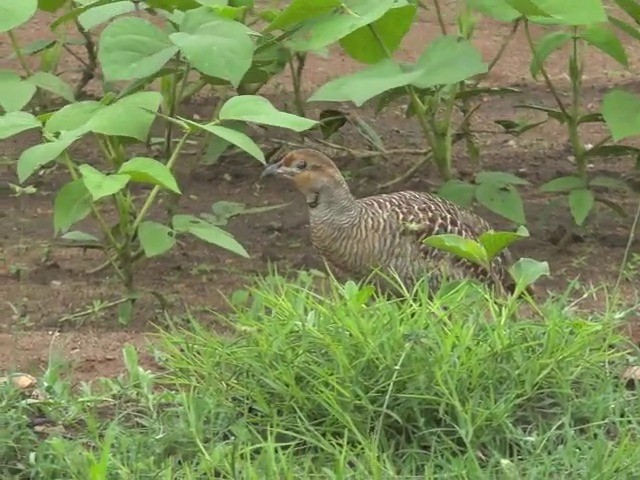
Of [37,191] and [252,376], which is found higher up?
[252,376]

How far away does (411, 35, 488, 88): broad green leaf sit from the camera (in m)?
3.86

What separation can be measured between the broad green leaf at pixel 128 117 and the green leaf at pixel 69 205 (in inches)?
10.5

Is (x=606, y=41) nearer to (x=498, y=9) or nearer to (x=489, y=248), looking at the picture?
(x=498, y=9)

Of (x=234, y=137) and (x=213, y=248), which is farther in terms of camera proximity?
(x=213, y=248)

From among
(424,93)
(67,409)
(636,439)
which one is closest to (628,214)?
(424,93)

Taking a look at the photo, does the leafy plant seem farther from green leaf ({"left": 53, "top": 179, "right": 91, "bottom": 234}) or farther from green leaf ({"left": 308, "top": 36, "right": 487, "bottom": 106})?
green leaf ({"left": 53, "top": 179, "right": 91, "bottom": 234})

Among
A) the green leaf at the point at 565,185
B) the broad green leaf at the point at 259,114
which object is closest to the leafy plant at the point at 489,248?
the broad green leaf at the point at 259,114

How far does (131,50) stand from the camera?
11.9 ft

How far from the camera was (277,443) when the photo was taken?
2934mm

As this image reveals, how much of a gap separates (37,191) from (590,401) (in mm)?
2996

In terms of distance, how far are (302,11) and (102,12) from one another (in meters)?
0.56

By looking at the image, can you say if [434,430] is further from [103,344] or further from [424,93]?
[424,93]

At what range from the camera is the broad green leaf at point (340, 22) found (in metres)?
3.68

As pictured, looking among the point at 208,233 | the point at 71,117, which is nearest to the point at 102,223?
the point at 208,233
